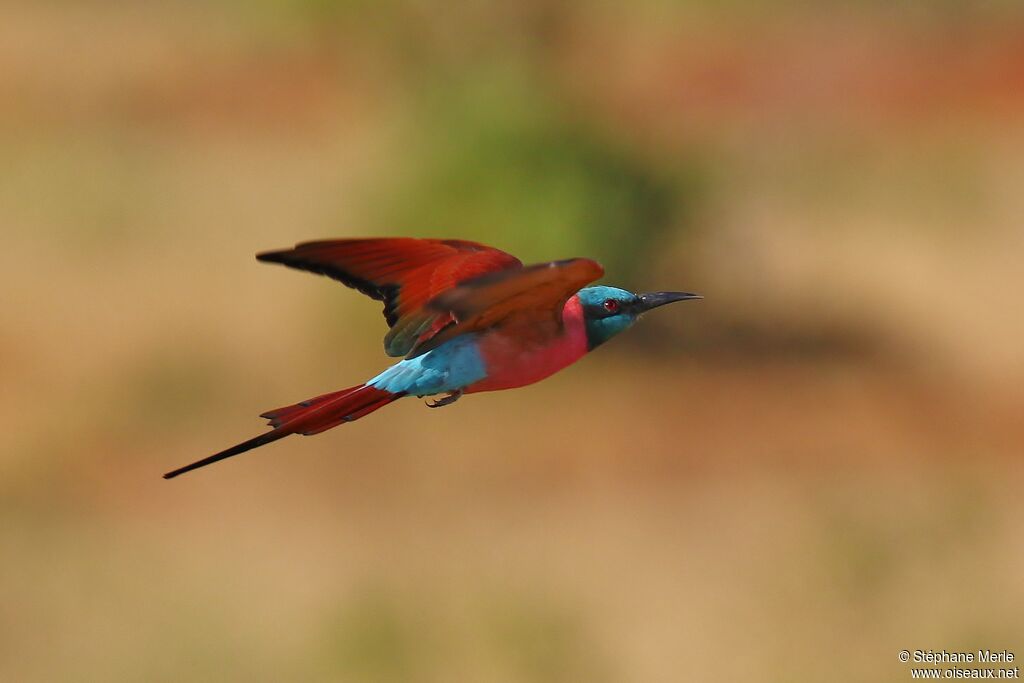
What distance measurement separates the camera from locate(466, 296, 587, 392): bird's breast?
228 cm

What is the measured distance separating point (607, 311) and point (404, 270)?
32cm

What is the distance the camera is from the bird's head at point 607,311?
2412 millimetres

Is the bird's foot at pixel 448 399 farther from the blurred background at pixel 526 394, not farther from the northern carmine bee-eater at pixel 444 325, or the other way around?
the blurred background at pixel 526 394

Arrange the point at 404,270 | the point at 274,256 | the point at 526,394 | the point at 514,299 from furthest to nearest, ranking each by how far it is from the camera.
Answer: the point at 526,394, the point at 404,270, the point at 514,299, the point at 274,256

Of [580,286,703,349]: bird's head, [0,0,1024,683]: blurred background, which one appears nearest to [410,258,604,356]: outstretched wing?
[580,286,703,349]: bird's head

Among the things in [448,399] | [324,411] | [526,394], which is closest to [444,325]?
[448,399]

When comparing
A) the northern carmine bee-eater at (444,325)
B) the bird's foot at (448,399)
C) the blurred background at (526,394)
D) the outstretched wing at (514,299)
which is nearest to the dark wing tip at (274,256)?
the northern carmine bee-eater at (444,325)

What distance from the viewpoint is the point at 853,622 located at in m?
4.69

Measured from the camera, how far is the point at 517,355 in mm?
2281

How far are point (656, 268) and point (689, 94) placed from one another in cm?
331

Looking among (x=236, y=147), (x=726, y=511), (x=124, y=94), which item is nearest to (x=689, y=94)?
(x=236, y=147)

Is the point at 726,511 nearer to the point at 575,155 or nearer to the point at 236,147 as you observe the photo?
the point at 575,155

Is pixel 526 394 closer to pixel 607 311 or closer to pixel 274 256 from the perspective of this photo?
pixel 607 311

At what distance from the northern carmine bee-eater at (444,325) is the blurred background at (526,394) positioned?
2.20 metres
